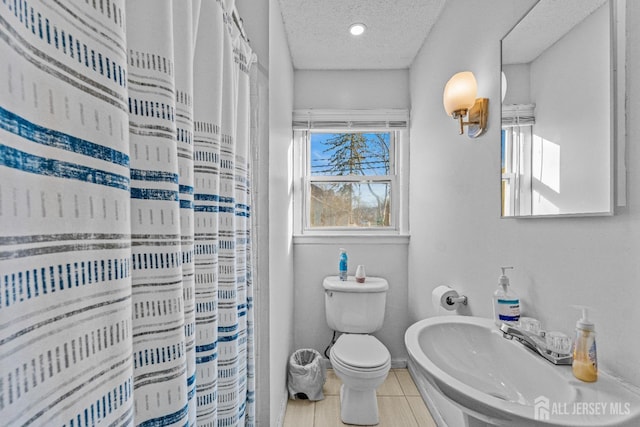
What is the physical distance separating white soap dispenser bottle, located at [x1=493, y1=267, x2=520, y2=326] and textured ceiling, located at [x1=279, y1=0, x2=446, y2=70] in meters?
1.56

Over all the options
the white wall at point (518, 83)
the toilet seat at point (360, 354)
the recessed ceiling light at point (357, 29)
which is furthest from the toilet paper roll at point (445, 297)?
the recessed ceiling light at point (357, 29)

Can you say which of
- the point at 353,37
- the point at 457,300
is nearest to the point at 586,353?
the point at 457,300

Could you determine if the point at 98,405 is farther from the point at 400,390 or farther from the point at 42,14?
the point at 400,390

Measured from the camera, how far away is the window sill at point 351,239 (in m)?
2.42

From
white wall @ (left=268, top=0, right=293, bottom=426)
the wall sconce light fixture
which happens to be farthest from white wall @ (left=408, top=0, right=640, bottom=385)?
white wall @ (left=268, top=0, right=293, bottom=426)

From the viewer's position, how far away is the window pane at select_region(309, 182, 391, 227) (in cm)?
259

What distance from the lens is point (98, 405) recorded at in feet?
1.28

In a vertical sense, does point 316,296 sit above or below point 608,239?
below

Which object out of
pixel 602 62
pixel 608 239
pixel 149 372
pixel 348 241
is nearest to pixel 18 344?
pixel 149 372

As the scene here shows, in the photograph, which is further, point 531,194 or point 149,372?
point 531,194

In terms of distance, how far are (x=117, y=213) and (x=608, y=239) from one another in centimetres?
109

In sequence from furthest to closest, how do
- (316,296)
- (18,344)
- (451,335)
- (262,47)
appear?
(316,296) → (262,47) → (451,335) → (18,344)

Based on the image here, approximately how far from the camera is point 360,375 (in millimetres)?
1670

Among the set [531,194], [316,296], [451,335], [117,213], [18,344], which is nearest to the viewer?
[18,344]
